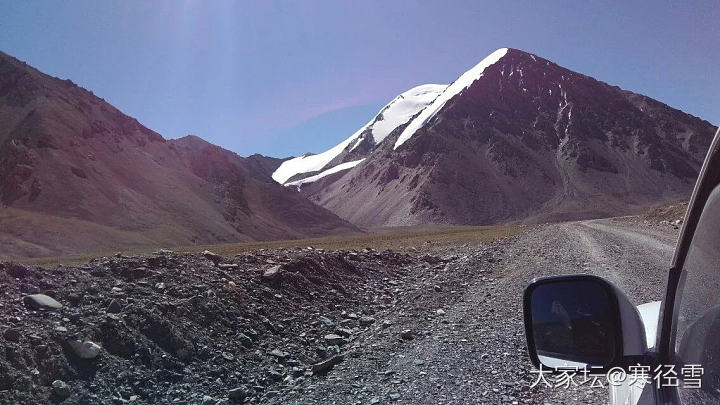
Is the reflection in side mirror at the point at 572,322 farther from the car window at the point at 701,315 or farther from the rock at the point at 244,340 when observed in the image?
the rock at the point at 244,340

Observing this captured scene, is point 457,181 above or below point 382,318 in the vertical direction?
above

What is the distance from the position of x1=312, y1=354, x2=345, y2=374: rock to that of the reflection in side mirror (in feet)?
19.4

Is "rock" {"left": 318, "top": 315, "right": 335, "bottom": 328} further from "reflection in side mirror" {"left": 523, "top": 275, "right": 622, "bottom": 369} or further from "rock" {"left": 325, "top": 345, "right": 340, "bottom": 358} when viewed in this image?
"reflection in side mirror" {"left": 523, "top": 275, "right": 622, "bottom": 369}

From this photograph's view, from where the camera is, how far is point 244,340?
10.0 meters

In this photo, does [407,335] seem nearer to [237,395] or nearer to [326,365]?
[326,365]

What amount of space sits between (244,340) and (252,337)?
13.3 inches

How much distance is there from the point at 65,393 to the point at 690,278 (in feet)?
23.9

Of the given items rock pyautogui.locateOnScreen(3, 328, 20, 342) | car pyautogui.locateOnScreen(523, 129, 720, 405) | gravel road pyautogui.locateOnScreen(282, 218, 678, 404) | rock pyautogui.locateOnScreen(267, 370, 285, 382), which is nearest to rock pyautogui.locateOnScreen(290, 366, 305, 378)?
rock pyautogui.locateOnScreen(267, 370, 285, 382)

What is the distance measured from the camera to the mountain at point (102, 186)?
82812 mm

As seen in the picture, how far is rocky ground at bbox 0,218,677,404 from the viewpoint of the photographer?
24.2ft

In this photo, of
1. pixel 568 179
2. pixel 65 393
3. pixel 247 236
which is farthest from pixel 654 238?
pixel 568 179

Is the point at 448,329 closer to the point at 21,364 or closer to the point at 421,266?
the point at 21,364

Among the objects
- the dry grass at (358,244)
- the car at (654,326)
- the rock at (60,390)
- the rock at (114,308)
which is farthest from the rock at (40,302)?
the dry grass at (358,244)

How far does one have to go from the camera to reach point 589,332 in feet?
9.70
